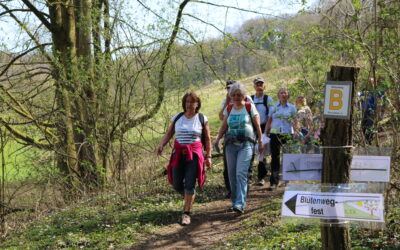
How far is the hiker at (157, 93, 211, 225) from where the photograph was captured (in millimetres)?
6645

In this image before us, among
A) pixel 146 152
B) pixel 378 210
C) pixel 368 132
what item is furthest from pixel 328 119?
pixel 146 152

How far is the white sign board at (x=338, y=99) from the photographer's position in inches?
136

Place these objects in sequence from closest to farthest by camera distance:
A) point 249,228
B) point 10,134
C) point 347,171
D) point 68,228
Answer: point 347,171 < point 249,228 < point 68,228 < point 10,134

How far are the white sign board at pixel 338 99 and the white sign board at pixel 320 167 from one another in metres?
0.38

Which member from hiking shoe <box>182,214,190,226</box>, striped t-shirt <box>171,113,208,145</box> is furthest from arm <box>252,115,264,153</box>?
hiking shoe <box>182,214,190,226</box>

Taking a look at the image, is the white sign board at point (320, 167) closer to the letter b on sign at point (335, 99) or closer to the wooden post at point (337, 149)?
the wooden post at point (337, 149)

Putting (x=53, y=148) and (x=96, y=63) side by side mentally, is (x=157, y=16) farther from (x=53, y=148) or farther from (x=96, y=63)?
(x=53, y=148)

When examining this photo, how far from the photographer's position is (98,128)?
10094mm

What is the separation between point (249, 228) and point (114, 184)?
4.44 m

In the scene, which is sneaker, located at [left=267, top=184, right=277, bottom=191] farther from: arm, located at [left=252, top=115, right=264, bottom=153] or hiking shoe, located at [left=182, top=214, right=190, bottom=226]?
hiking shoe, located at [left=182, top=214, right=190, bottom=226]

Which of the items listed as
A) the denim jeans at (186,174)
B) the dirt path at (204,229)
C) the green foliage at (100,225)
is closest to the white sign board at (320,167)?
the dirt path at (204,229)

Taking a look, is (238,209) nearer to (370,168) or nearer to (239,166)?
(239,166)

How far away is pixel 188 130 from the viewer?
664cm

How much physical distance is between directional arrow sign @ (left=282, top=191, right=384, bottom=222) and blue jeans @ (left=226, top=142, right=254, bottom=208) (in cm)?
312
